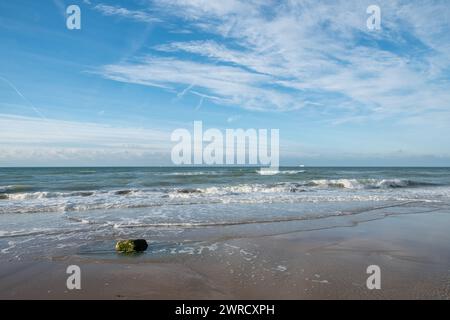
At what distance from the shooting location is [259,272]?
19.3 ft

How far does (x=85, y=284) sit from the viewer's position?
5.36 metres

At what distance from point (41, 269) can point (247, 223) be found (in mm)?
6074

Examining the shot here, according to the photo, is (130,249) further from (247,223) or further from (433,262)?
(433,262)

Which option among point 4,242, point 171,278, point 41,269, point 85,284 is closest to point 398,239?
point 171,278

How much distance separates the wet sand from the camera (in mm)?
4961

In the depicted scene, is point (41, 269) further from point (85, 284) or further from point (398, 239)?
point (398, 239)

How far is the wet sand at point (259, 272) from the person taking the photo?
4961mm

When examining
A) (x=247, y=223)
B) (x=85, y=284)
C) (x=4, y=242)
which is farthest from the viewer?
(x=247, y=223)

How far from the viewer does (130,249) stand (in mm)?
7246

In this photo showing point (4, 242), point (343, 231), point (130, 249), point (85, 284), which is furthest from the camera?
point (343, 231)

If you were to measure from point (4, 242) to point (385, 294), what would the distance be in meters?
8.39
